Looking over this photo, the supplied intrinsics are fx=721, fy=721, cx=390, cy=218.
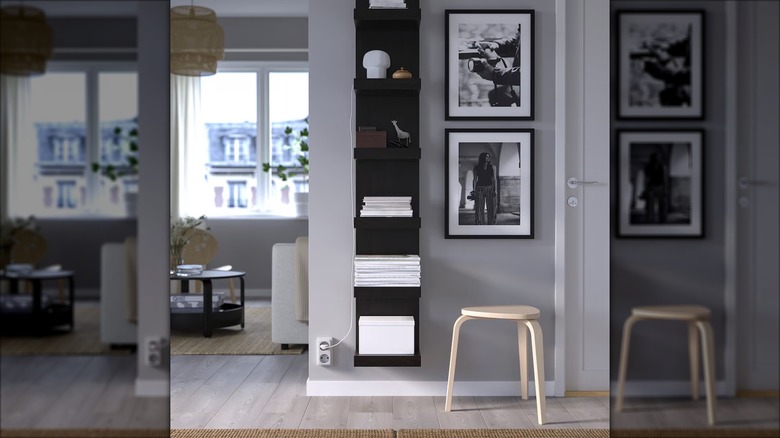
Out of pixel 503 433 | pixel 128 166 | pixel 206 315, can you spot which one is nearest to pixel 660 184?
pixel 128 166

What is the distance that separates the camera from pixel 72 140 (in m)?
1.21

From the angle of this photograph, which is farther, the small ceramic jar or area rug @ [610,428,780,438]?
the small ceramic jar

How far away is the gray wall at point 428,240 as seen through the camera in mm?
3518

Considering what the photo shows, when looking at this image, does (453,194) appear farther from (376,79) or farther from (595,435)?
(595,435)

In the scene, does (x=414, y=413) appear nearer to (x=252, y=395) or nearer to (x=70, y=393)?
(x=252, y=395)

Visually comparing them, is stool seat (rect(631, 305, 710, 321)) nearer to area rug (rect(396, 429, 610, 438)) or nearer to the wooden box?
area rug (rect(396, 429, 610, 438))

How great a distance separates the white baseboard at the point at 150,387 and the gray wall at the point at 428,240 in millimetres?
2278

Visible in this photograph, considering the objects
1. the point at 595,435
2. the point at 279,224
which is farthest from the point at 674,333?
the point at 279,224

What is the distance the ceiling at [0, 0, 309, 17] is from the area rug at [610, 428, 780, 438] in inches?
43.6

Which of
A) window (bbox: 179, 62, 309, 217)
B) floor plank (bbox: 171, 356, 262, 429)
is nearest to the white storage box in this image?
Result: floor plank (bbox: 171, 356, 262, 429)

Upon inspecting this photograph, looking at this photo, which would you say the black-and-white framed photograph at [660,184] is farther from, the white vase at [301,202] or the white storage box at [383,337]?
the white vase at [301,202]

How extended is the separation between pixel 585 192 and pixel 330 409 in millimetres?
1627

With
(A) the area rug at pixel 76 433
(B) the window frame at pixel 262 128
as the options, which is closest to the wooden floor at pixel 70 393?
(A) the area rug at pixel 76 433

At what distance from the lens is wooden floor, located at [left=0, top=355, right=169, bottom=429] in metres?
1.14
